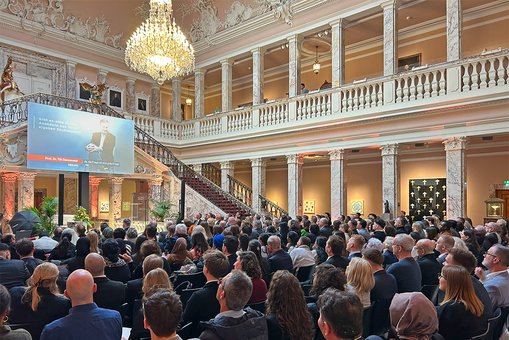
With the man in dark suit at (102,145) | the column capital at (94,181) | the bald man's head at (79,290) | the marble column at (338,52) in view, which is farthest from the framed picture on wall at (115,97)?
the bald man's head at (79,290)

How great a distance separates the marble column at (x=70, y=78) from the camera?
17656 millimetres

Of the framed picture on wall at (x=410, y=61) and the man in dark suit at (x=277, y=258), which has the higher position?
the framed picture on wall at (x=410, y=61)

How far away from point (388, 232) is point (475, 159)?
27.5 ft

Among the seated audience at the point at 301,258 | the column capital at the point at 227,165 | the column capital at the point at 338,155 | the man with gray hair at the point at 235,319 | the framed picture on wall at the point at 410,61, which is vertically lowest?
the seated audience at the point at 301,258

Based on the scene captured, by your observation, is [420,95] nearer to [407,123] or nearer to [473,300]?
[407,123]

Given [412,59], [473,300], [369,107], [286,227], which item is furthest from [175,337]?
[412,59]

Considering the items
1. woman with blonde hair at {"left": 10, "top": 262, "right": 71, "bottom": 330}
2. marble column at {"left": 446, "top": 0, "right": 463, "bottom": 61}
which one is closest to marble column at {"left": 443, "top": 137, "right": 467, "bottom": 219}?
marble column at {"left": 446, "top": 0, "right": 463, "bottom": 61}

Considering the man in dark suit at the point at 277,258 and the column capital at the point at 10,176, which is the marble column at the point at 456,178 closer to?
the man in dark suit at the point at 277,258

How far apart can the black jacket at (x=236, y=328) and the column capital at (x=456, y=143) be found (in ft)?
32.3

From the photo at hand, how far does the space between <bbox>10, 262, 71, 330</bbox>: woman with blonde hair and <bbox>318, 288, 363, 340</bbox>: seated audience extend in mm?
2172

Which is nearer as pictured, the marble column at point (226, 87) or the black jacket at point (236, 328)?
the black jacket at point (236, 328)

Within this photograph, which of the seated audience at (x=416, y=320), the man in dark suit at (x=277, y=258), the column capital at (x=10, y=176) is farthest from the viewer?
the column capital at (x=10, y=176)

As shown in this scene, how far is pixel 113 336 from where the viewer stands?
105 inches

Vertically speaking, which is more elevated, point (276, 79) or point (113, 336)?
point (276, 79)
